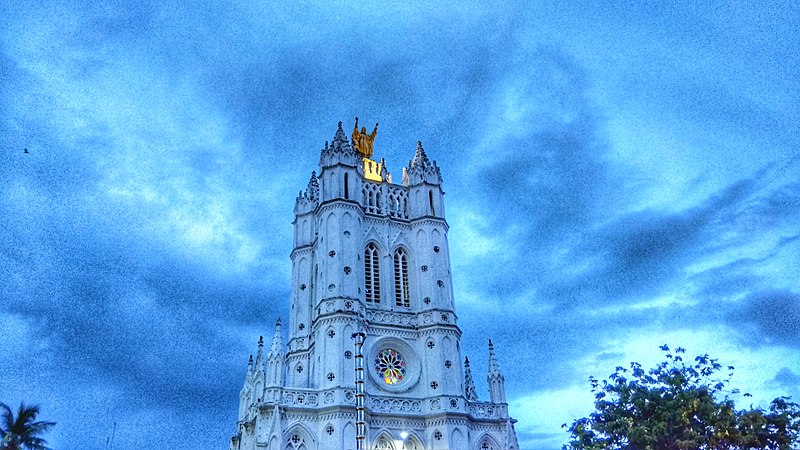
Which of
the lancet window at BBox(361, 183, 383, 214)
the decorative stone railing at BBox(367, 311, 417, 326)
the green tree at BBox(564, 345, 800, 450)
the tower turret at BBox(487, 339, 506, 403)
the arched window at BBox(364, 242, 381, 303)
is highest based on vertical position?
the lancet window at BBox(361, 183, 383, 214)

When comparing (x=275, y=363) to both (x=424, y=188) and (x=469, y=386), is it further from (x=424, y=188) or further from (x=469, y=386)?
(x=424, y=188)

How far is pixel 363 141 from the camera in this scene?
57094mm

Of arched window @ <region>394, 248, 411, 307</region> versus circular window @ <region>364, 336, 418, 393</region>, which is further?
arched window @ <region>394, 248, 411, 307</region>

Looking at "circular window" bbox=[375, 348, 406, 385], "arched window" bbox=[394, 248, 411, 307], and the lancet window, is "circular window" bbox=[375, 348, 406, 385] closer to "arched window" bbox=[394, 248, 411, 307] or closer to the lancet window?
"arched window" bbox=[394, 248, 411, 307]

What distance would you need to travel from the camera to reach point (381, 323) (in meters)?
45.9

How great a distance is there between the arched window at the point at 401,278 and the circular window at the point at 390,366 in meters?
4.39

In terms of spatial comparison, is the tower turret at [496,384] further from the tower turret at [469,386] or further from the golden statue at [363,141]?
the golden statue at [363,141]

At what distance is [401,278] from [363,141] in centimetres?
1399

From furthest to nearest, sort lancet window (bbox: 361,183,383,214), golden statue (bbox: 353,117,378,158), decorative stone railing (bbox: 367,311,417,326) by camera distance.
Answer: golden statue (bbox: 353,117,378,158)
lancet window (bbox: 361,183,383,214)
decorative stone railing (bbox: 367,311,417,326)

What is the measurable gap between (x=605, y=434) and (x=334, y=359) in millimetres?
18470

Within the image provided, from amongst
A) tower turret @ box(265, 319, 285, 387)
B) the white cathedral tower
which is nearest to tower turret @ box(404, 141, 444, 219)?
the white cathedral tower

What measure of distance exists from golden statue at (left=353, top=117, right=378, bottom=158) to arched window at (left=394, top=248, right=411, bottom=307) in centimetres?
1054

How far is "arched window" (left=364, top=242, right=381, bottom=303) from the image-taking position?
48.2m

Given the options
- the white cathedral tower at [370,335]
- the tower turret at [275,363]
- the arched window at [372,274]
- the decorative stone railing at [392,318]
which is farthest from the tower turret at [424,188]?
the tower turret at [275,363]
